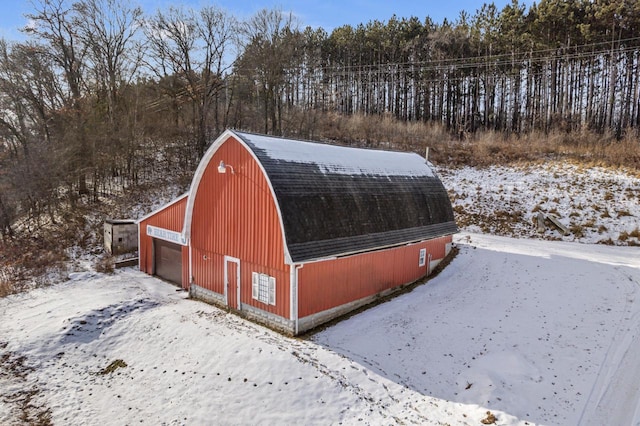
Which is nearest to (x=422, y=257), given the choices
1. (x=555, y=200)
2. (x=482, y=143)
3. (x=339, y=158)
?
(x=339, y=158)

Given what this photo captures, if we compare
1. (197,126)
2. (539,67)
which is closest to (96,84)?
(197,126)

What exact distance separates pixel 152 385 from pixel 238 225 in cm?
524

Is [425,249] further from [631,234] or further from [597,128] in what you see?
[597,128]

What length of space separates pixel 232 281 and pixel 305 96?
108ft

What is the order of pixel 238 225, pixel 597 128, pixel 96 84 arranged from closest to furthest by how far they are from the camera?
pixel 238 225, pixel 96 84, pixel 597 128

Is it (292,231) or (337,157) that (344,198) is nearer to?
(337,157)

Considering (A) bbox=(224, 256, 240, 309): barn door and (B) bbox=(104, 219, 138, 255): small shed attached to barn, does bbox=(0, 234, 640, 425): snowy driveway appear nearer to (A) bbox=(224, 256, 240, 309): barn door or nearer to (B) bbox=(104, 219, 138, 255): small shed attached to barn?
(A) bbox=(224, 256, 240, 309): barn door

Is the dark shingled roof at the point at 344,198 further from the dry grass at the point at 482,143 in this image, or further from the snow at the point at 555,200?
the dry grass at the point at 482,143

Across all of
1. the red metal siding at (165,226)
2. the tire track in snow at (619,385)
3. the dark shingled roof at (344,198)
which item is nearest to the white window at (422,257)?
the dark shingled roof at (344,198)

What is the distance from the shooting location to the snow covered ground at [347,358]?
7.93 metres

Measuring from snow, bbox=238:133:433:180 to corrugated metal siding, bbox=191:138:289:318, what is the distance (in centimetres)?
100

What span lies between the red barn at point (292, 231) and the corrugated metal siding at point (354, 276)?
4cm

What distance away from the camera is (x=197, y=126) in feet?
100

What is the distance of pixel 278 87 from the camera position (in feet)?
106
